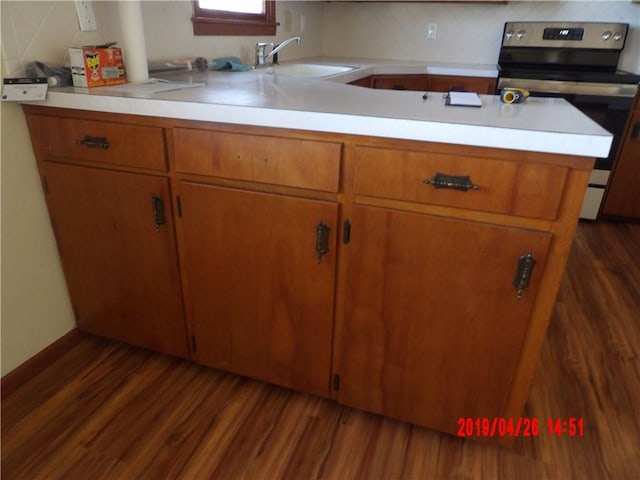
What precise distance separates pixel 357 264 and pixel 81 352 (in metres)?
1.13

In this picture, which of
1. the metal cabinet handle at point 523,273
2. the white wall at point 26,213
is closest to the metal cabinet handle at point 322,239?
the metal cabinet handle at point 523,273

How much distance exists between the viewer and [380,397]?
4.26 feet

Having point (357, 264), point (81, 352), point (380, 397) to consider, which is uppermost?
point (357, 264)

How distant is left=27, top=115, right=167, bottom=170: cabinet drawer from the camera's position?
1.21 m

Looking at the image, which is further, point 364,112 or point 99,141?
point 99,141

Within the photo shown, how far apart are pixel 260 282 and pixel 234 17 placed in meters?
1.58

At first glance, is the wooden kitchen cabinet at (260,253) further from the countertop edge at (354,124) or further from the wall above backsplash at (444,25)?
the wall above backsplash at (444,25)

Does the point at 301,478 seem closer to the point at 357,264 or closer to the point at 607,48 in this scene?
the point at 357,264

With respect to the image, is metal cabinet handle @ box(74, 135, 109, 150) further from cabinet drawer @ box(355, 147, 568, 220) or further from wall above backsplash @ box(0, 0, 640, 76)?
cabinet drawer @ box(355, 147, 568, 220)

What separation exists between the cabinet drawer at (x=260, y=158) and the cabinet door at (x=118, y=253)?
0.15 metres

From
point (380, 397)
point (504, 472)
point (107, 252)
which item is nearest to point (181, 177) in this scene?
point (107, 252)

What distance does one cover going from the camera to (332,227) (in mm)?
1126

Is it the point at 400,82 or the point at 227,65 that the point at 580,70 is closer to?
the point at 400,82

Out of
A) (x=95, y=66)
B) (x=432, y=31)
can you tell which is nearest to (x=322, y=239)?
(x=95, y=66)
